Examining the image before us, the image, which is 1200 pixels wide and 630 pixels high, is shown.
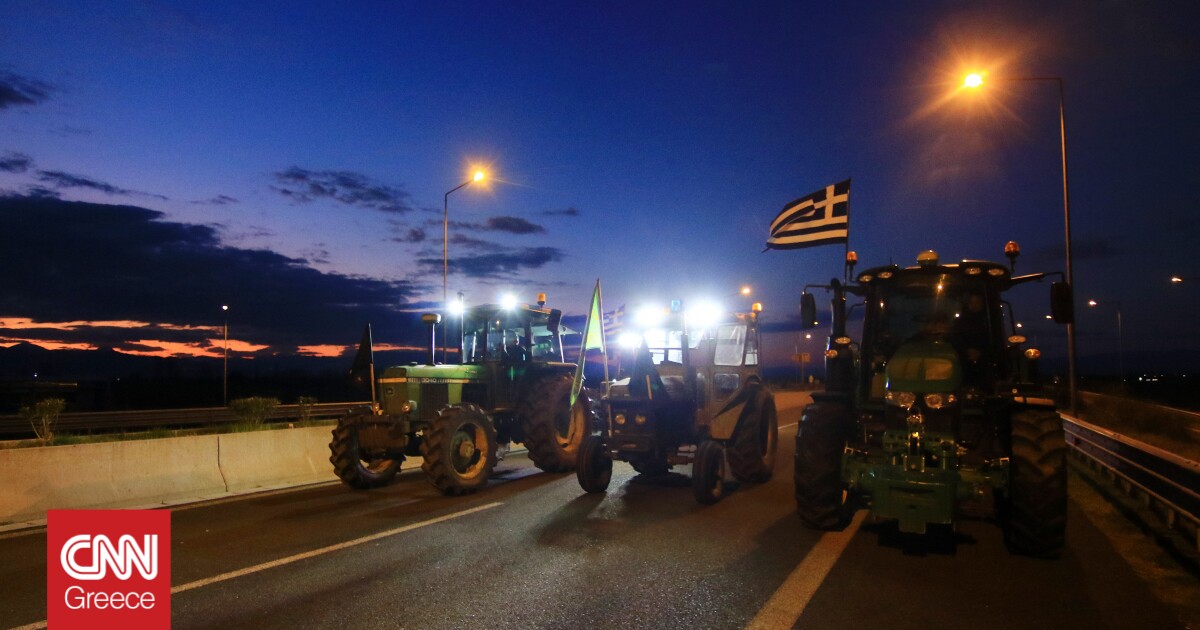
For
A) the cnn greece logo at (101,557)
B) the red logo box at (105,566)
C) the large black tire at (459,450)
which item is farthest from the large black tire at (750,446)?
the cnn greece logo at (101,557)

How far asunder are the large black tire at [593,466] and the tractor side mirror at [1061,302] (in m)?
5.85

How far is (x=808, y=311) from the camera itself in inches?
348

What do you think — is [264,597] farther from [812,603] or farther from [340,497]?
[340,497]

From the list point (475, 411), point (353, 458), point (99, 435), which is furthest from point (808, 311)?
point (99, 435)

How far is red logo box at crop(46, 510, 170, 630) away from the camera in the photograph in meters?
4.27

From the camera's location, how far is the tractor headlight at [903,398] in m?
7.68

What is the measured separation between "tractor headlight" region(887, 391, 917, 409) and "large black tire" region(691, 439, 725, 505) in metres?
2.70

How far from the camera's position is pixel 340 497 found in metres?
10.7

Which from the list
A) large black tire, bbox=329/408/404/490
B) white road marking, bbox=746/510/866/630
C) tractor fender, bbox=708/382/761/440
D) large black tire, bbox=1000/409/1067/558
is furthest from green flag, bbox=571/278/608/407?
large black tire, bbox=1000/409/1067/558

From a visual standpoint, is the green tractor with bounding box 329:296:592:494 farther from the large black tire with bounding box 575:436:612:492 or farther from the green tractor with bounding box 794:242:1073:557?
the green tractor with bounding box 794:242:1073:557

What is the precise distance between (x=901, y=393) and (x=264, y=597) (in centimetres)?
626

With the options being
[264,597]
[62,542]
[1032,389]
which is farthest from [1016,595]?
[62,542]

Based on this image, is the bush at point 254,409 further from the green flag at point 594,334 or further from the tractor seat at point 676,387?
the tractor seat at point 676,387

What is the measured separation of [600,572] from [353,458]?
606 centimetres
